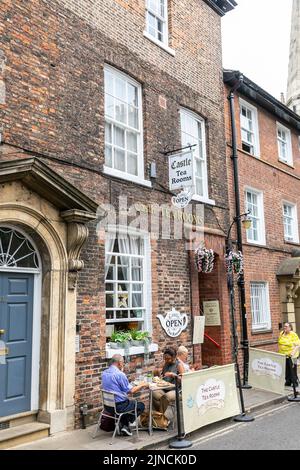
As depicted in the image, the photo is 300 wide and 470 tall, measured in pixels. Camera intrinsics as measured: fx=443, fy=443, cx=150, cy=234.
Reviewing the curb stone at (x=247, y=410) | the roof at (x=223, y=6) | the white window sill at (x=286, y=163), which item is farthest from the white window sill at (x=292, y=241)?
the roof at (x=223, y=6)

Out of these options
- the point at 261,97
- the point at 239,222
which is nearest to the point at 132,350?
the point at 239,222

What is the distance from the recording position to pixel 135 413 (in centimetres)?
677

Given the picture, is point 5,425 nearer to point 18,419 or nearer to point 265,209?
point 18,419

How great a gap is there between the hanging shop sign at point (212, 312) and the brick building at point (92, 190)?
0.47ft

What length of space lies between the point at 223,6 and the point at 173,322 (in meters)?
9.68

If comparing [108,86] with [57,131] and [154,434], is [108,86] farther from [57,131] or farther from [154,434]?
[154,434]

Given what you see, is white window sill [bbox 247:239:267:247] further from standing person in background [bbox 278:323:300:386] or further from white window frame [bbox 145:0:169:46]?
white window frame [bbox 145:0:169:46]

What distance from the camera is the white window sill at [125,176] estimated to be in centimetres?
868

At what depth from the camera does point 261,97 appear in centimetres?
1459

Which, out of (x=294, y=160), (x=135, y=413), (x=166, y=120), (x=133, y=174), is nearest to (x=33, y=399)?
(x=135, y=413)

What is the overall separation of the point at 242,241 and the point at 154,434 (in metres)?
6.89

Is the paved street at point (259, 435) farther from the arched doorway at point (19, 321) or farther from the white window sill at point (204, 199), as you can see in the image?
the white window sill at point (204, 199)

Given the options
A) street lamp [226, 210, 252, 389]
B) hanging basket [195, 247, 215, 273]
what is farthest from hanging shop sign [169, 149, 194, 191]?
A: street lamp [226, 210, 252, 389]

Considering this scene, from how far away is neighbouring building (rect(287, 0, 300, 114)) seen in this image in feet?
79.0
